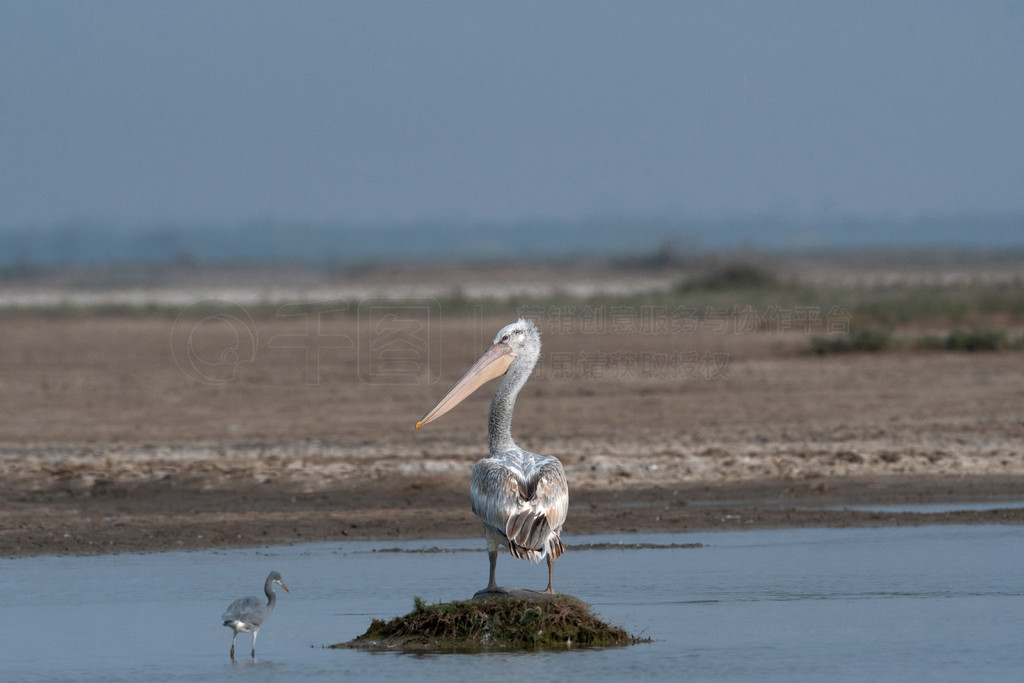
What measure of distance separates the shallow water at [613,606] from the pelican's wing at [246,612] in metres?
0.21

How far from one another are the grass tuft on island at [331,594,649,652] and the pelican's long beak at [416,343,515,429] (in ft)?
3.84

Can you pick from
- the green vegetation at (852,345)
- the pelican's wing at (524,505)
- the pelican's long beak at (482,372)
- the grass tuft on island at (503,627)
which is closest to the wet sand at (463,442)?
the green vegetation at (852,345)

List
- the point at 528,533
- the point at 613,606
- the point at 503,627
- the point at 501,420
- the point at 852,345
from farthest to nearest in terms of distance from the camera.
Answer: the point at 852,345 → the point at 613,606 → the point at 501,420 → the point at 503,627 → the point at 528,533

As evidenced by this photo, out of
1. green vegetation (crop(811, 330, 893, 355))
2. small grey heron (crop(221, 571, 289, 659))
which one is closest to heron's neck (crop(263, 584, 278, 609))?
small grey heron (crop(221, 571, 289, 659))

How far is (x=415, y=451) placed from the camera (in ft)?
41.9

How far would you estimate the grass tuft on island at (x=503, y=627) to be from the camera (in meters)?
6.65

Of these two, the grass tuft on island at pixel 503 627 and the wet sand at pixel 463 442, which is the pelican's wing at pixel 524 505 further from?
the wet sand at pixel 463 442

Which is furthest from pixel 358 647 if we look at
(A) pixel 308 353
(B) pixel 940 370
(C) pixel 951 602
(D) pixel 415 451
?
(A) pixel 308 353

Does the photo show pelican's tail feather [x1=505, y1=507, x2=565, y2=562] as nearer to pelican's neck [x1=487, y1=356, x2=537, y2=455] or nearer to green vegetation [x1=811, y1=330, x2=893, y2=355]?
pelican's neck [x1=487, y1=356, x2=537, y2=455]

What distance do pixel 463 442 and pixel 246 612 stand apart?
271 inches

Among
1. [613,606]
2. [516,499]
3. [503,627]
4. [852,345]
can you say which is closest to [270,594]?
[503,627]

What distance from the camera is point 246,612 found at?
21.5ft

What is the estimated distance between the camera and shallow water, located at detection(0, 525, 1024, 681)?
21.2 feet

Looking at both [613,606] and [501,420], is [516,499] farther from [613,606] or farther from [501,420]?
[613,606]
